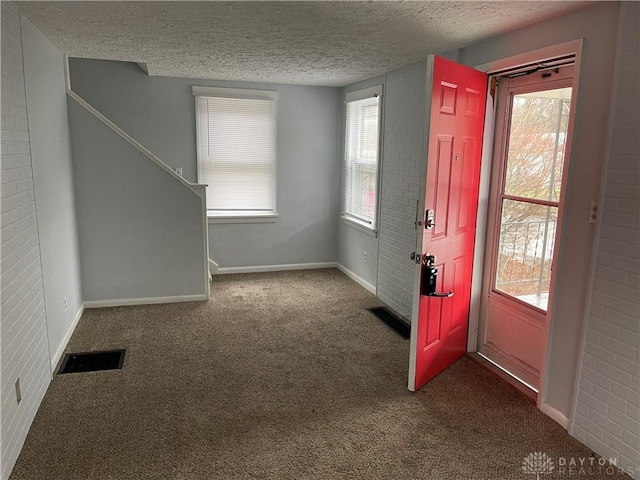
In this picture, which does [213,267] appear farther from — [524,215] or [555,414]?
[555,414]

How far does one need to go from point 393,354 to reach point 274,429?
50.1 inches

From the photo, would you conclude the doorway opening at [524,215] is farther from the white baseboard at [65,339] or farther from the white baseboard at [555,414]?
the white baseboard at [65,339]

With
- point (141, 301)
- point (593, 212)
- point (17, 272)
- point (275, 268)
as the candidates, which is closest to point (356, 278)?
point (275, 268)

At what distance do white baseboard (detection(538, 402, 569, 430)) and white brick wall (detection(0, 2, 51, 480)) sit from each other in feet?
9.36

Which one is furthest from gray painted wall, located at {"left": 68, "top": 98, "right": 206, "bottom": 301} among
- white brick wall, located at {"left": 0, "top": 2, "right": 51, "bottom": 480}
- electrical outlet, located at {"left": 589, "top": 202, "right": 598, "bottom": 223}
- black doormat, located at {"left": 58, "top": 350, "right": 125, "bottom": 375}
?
electrical outlet, located at {"left": 589, "top": 202, "right": 598, "bottom": 223}

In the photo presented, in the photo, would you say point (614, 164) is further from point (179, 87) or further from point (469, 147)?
point (179, 87)

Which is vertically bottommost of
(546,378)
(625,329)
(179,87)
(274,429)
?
(274,429)

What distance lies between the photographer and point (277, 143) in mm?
5688

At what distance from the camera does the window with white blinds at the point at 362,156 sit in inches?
196

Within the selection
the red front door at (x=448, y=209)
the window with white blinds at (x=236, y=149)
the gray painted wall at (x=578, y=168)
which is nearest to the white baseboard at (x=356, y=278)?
the window with white blinds at (x=236, y=149)

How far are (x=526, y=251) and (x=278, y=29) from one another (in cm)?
215

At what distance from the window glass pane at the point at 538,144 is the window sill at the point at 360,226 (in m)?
1.98

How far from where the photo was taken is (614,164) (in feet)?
7.32

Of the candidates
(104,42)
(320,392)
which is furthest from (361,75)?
(320,392)
